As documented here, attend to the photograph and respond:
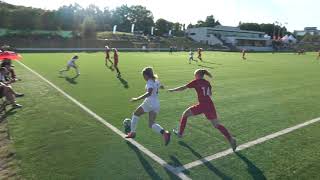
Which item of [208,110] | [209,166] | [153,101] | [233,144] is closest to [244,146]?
[233,144]

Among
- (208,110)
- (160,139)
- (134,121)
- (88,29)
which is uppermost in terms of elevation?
(88,29)

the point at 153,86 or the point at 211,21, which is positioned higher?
the point at 211,21

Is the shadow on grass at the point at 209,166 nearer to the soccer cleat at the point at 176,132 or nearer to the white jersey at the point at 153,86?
the soccer cleat at the point at 176,132

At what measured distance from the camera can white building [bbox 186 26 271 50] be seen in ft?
390

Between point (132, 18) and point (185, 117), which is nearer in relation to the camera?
point (185, 117)

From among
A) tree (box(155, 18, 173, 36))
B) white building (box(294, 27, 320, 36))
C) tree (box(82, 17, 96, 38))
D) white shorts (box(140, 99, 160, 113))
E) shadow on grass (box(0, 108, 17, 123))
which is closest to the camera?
white shorts (box(140, 99, 160, 113))

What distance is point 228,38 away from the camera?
4744 inches

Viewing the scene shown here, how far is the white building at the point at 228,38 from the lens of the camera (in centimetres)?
11881

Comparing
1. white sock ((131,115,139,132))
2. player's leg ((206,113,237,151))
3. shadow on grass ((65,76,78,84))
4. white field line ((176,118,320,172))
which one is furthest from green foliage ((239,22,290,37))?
white sock ((131,115,139,132))

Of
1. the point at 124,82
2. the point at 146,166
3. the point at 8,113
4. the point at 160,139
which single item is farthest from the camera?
the point at 124,82

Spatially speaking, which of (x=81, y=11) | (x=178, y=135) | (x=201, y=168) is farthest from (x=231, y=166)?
(x=81, y=11)

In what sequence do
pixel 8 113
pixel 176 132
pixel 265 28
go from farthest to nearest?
pixel 265 28 < pixel 8 113 < pixel 176 132

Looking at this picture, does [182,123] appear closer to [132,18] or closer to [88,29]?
[88,29]

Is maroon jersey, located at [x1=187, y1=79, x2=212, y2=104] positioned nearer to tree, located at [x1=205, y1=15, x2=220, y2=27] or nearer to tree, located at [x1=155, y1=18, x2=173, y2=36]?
tree, located at [x1=155, y1=18, x2=173, y2=36]
